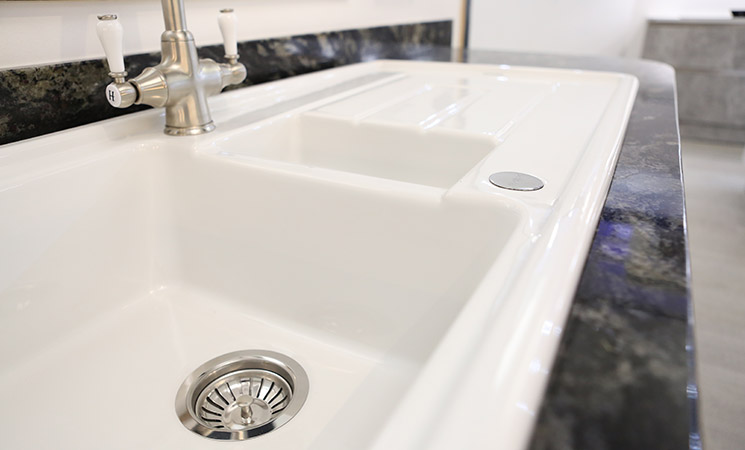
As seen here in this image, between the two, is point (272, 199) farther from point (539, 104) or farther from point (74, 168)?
point (539, 104)

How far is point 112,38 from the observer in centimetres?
55

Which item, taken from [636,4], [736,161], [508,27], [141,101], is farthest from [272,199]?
[636,4]

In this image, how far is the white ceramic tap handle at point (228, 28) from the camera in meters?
0.68

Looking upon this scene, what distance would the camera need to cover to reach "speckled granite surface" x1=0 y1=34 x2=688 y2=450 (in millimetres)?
230

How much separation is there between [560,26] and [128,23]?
315 cm

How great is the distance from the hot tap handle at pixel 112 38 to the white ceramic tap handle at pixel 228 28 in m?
0.16

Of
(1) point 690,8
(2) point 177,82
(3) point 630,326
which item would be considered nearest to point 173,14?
(2) point 177,82

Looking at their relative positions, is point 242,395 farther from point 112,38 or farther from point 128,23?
point 128,23

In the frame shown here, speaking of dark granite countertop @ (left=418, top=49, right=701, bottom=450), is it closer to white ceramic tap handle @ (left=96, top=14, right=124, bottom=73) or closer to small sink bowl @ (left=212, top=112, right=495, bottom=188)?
small sink bowl @ (left=212, top=112, right=495, bottom=188)

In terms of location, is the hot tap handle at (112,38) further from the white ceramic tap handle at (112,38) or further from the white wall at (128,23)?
the white wall at (128,23)

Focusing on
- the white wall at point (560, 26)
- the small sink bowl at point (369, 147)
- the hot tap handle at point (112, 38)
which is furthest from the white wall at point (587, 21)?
the hot tap handle at point (112, 38)

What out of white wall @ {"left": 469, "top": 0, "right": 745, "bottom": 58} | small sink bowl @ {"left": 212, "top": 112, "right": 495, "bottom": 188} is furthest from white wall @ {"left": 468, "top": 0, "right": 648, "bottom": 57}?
small sink bowl @ {"left": 212, "top": 112, "right": 495, "bottom": 188}

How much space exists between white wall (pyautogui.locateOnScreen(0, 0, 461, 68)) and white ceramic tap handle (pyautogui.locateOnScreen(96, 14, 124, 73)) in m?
0.12

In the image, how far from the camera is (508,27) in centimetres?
270
